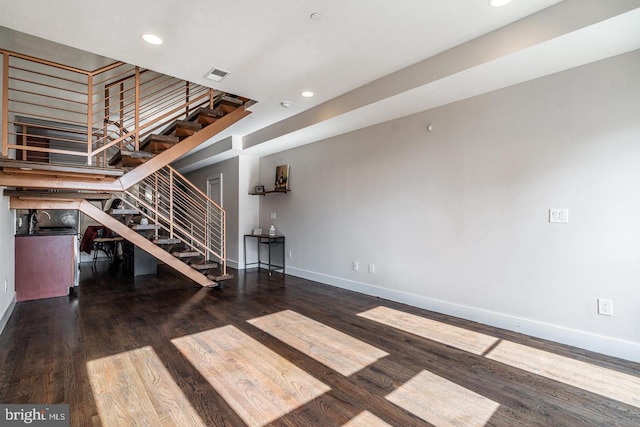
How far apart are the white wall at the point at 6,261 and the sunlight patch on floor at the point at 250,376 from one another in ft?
6.57

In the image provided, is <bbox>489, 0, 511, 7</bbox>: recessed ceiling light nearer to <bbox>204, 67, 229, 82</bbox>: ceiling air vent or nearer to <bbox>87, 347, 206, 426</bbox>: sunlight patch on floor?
<bbox>204, 67, 229, 82</bbox>: ceiling air vent

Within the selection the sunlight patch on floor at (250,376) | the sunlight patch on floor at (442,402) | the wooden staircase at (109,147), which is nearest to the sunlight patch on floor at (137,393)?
the sunlight patch on floor at (250,376)

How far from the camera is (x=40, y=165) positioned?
9.09 feet

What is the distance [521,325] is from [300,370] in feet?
7.07

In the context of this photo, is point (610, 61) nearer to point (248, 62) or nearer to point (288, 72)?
point (288, 72)

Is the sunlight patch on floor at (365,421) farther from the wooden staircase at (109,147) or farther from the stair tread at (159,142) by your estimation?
the stair tread at (159,142)

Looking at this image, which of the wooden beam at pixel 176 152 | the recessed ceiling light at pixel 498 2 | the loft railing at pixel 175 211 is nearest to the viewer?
the recessed ceiling light at pixel 498 2

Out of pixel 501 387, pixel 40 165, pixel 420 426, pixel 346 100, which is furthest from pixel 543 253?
pixel 40 165

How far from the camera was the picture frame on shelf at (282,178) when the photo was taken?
580cm

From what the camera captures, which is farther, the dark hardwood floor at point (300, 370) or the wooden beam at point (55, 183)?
the wooden beam at point (55, 183)

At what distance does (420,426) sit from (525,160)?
2499 millimetres

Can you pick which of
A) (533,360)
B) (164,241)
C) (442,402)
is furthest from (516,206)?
(164,241)

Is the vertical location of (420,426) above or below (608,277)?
below

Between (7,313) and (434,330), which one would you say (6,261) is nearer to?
(7,313)
